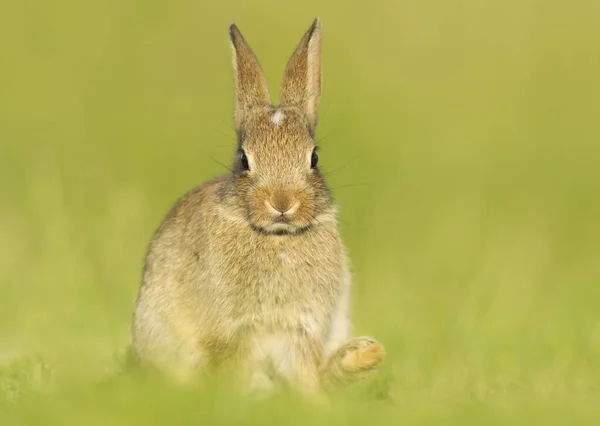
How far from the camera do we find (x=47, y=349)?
796 cm

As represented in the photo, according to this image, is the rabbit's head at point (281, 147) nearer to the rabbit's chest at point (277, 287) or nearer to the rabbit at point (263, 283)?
the rabbit at point (263, 283)

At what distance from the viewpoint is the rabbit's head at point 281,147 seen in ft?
21.6

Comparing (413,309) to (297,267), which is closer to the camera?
(297,267)

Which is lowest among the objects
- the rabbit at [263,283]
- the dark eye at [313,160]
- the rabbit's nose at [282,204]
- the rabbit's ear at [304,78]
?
the rabbit at [263,283]

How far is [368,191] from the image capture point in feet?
45.8

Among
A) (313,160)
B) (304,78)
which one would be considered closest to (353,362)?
(313,160)

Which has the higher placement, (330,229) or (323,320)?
(330,229)

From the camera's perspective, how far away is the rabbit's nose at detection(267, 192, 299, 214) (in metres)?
6.49

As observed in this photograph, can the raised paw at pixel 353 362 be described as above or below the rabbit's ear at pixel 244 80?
below

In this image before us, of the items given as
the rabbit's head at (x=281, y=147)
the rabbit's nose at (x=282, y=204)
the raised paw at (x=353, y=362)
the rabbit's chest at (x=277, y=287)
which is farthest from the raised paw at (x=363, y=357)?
the rabbit's nose at (x=282, y=204)

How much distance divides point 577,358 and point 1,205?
21.1ft

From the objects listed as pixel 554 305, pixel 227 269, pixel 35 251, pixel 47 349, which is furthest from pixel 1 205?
pixel 227 269

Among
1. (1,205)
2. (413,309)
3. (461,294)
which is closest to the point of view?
(413,309)

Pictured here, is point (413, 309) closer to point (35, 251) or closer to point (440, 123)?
point (35, 251)
